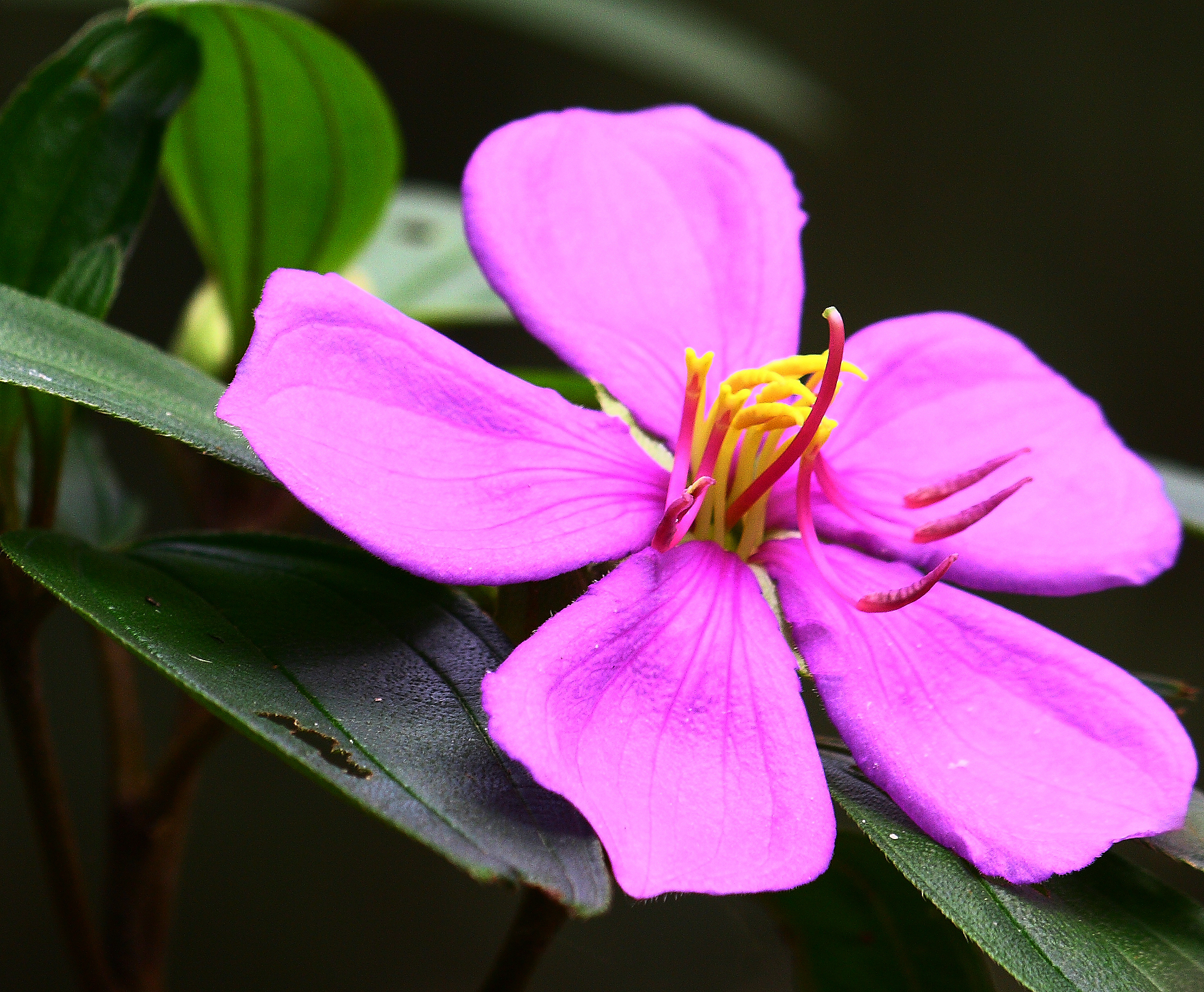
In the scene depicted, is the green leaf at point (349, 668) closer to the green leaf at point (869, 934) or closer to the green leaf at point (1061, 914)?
the green leaf at point (1061, 914)

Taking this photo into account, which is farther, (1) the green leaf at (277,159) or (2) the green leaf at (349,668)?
(1) the green leaf at (277,159)

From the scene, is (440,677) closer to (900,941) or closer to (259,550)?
(259,550)

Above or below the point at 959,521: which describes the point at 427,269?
below

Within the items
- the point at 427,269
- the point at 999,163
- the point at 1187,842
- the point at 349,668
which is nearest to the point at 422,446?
the point at 349,668

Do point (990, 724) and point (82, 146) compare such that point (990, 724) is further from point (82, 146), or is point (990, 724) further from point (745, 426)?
point (82, 146)

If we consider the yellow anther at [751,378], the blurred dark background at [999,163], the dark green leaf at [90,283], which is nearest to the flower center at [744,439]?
the yellow anther at [751,378]

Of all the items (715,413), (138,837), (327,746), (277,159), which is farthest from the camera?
(277,159)

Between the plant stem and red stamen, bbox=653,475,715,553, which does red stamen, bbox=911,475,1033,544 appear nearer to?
red stamen, bbox=653,475,715,553
